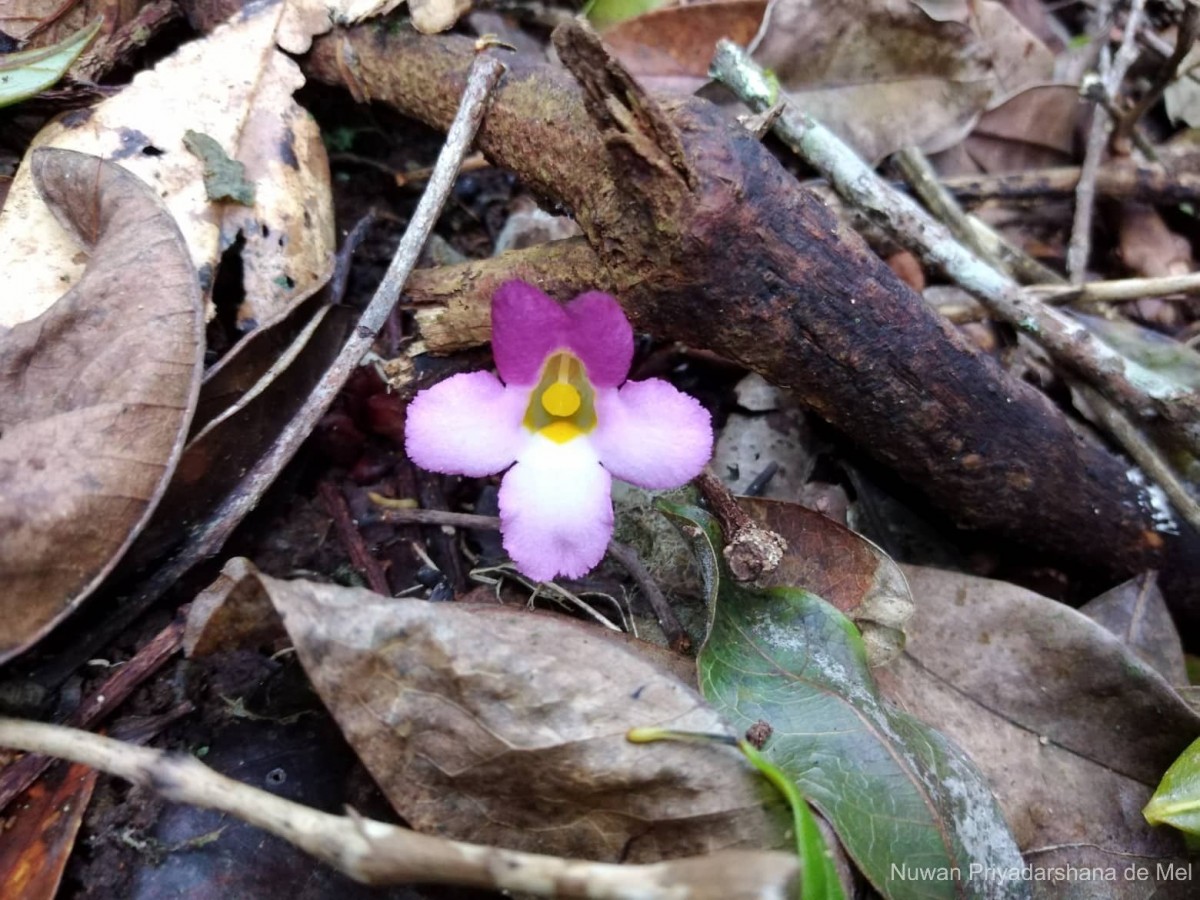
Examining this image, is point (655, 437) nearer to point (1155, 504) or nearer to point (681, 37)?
point (1155, 504)

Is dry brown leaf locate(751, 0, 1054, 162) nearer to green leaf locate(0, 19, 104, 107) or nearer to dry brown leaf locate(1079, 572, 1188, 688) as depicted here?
dry brown leaf locate(1079, 572, 1188, 688)

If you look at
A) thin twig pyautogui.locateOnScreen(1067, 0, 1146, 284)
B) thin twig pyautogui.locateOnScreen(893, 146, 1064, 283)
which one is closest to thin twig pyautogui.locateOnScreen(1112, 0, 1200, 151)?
thin twig pyautogui.locateOnScreen(1067, 0, 1146, 284)

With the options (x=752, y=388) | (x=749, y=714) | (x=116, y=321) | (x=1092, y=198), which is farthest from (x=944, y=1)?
(x=116, y=321)

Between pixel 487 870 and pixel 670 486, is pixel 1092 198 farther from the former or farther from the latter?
pixel 487 870

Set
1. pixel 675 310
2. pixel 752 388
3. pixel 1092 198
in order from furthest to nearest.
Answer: pixel 1092 198 → pixel 752 388 → pixel 675 310

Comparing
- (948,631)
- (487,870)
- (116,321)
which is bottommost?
(948,631)

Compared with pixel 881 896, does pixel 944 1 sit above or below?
above
